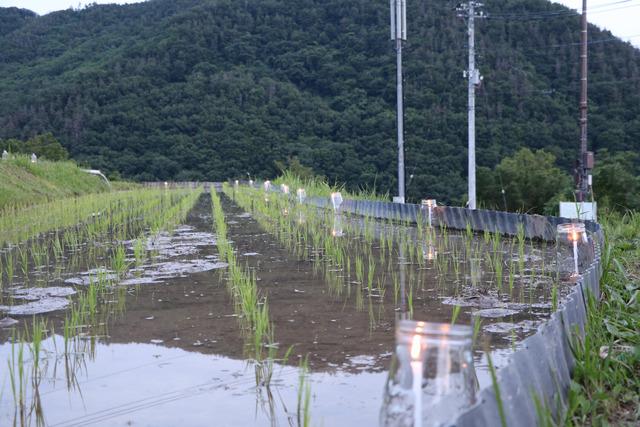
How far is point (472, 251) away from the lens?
8.73 meters

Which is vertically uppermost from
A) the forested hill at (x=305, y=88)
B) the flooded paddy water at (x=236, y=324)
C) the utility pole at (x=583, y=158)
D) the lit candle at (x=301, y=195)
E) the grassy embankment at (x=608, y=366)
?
the forested hill at (x=305, y=88)

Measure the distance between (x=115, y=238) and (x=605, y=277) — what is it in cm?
733

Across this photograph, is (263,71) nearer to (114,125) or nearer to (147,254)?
(114,125)

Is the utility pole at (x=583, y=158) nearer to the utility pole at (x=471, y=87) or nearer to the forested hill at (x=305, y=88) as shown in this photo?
the utility pole at (x=471, y=87)

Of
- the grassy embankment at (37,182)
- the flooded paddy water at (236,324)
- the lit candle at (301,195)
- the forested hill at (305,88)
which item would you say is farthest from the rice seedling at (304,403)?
the forested hill at (305,88)

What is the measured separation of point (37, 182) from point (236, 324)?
1752 cm

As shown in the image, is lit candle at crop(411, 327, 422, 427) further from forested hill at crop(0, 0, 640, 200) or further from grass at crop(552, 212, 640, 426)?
forested hill at crop(0, 0, 640, 200)

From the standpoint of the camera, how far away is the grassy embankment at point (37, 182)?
17578mm

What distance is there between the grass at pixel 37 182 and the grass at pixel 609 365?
13.9 meters

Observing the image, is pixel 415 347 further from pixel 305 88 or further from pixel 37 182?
pixel 305 88

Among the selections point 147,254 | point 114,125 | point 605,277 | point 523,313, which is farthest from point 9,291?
point 114,125

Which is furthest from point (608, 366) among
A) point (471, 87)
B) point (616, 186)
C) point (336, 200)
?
point (616, 186)

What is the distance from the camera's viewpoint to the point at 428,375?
194 centimetres

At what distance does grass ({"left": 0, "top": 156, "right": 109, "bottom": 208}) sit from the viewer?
17609 mm
